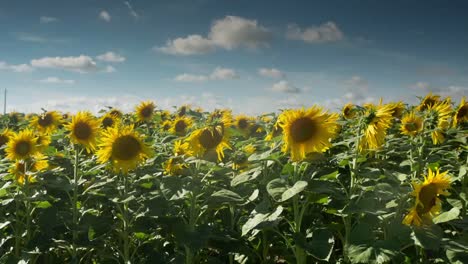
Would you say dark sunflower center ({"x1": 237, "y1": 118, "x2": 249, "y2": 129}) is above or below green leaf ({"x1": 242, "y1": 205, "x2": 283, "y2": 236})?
above

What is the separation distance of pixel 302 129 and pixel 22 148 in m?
3.02

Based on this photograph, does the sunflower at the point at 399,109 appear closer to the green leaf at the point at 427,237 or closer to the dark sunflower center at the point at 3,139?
the green leaf at the point at 427,237

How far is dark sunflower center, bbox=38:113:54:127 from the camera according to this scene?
23.3 feet

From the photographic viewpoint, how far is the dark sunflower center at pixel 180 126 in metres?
7.19

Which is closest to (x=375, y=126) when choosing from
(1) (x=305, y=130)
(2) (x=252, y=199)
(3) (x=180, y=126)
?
(1) (x=305, y=130)

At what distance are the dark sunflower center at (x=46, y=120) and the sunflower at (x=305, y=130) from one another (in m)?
4.62

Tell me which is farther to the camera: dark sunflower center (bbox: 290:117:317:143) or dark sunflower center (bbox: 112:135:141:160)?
dark sunflower center (bbox: 112:135:141:160)

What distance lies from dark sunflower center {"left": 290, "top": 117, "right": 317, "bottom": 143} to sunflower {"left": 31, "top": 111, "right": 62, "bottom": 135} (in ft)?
15.0

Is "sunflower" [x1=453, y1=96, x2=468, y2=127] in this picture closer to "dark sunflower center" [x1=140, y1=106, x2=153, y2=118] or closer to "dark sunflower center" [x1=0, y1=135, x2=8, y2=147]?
"dark sunflower center" [x1=0, y1=135, x2=8, y2=147]

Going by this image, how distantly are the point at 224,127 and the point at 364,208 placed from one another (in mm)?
1589

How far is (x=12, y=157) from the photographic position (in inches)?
191

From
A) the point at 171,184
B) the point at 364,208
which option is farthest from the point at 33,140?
the point at 364,208

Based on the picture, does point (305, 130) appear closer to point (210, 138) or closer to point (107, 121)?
point (210, 138)

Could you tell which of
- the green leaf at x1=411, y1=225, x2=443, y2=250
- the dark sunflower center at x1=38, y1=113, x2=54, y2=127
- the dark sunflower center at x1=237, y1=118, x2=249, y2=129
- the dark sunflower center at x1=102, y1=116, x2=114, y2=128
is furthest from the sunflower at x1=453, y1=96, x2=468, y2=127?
the dark sunflower center at x1=38, y1=113, x2=54, y2=127
